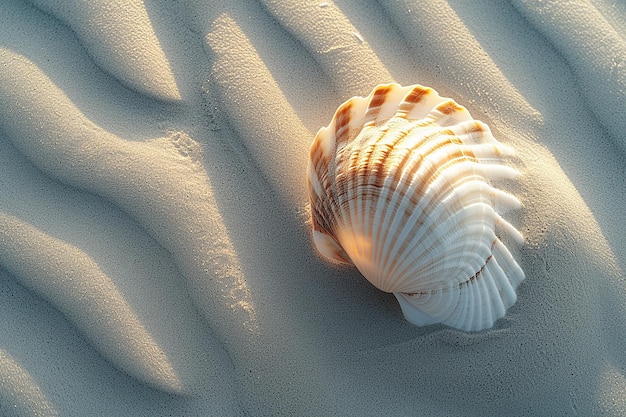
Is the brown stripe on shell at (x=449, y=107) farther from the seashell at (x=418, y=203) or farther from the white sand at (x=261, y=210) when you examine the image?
the white sand at (x=261, y=210)

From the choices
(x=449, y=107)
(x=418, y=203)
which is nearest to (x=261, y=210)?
(x=418, y=203)

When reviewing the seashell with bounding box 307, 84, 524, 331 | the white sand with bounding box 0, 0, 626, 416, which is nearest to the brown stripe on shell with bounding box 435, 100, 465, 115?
the seashell with bounding box 307, 84, 524, 331

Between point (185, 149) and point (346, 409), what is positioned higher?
point (185, 149)

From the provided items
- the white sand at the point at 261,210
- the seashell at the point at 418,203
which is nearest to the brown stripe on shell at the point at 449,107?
the seashell at the point at 418,203

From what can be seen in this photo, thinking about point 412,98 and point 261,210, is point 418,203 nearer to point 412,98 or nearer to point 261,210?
point 412,98

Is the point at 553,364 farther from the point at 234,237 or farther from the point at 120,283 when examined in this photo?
the point at 120,283

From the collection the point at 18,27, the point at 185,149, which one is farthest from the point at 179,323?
the point at 18,27
